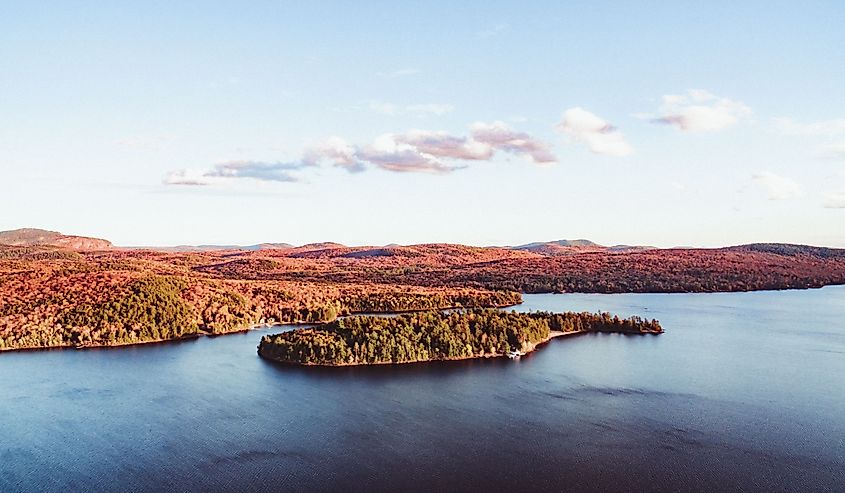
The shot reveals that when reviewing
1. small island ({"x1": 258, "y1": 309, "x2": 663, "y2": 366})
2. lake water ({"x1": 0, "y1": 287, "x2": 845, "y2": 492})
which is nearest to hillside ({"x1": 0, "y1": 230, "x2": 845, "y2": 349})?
lake water ({"x1": 0, "y1": 287, "x2": 845, "y2": 492})

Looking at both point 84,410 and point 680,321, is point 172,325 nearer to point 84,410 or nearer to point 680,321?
point 84,410

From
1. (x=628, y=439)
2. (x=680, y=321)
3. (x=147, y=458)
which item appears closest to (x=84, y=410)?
(x=147, y=458)

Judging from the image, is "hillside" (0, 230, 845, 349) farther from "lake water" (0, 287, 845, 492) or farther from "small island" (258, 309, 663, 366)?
"small island" (258, 309, 663, 366)

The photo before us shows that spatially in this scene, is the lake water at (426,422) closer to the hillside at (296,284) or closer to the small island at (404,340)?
the small island at (404,340)

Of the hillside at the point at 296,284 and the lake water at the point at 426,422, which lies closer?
the lake water at the point at 426,422

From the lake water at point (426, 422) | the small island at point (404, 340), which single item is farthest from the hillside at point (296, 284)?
the small island at point (404, 340)

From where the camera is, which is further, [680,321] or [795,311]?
[795,311]
